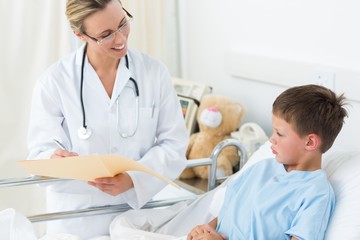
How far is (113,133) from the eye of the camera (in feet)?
7.05

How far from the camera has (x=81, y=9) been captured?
2.02 meters

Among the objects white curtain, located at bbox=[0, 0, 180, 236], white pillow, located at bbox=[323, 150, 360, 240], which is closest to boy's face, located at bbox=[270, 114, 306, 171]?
white pillow, located at bbox=[323, 150, 360, 240]

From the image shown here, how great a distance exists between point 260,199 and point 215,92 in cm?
147

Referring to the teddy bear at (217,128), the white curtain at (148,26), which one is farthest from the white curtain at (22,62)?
the teddy bear at (217,128)

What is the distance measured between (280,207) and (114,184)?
57 cm

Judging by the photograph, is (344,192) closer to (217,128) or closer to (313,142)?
(313,142)

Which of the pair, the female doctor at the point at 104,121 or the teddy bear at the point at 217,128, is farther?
the teddy bear at the point at 217,128

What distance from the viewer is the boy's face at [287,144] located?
1.81m

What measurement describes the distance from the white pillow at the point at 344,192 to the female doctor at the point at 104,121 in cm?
56

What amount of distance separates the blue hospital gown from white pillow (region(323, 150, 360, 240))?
0.03m

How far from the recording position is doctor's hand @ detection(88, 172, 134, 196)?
203 cm

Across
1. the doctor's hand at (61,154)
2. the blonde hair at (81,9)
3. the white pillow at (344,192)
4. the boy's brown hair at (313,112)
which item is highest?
the blonde hair at (81,9)

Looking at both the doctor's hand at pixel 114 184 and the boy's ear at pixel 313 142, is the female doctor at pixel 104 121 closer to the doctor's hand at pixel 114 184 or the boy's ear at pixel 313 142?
the doctor's hand at pixel 114 184

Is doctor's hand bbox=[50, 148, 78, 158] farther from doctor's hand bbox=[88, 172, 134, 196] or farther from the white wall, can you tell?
the white wall
